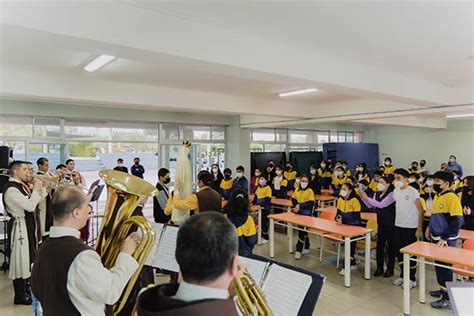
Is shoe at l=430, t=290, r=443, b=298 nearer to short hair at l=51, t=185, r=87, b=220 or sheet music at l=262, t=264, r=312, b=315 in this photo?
→ sheet music at l=262, t=264, r=312, b=315

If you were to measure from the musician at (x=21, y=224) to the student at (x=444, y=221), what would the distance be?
4.80m

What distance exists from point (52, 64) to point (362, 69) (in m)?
4.62

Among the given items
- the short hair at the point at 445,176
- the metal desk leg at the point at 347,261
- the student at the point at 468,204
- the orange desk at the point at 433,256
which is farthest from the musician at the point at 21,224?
the student at the point at 468,204

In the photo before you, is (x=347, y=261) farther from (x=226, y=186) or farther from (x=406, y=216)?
(x=226, y=186)

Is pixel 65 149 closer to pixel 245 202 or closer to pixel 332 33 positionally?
pixel 245 202

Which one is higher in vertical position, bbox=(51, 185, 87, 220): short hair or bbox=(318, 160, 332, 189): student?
bbox=(51, 185, 87, 220): short hair

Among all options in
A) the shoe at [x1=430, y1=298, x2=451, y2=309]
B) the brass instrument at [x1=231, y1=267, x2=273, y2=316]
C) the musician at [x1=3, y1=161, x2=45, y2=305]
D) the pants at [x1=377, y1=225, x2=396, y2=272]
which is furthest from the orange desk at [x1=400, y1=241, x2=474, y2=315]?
the musician at [x1=3, y1=161, x2=45, y2=305]

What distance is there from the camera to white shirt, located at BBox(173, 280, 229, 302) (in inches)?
39.5

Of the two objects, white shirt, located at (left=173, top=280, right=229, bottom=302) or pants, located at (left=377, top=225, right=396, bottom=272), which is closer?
white shirt, located at (left=173, top=280, right=229, bottom=302)

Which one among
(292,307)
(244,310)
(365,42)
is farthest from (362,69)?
(244,310)

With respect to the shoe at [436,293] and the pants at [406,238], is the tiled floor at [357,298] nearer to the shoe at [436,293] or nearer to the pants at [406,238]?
the shoe at [436,293]

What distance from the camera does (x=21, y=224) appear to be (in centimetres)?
385

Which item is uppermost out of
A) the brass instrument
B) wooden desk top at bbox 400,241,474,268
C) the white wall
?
the white wall

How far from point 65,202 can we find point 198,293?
3.50 ft
